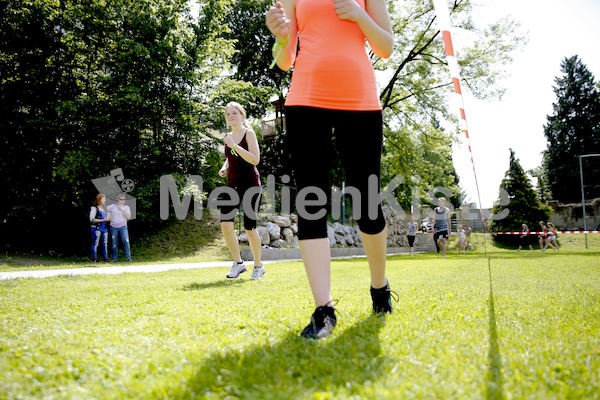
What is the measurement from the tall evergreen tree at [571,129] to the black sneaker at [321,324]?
49.2 m

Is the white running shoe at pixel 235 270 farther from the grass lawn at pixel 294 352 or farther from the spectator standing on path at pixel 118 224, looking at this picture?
the spectator standing on path at pixel 118 224

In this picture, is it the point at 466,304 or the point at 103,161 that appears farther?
the point at 103,161

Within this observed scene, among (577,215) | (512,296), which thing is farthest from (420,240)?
(512,296)

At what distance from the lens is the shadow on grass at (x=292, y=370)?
137cm

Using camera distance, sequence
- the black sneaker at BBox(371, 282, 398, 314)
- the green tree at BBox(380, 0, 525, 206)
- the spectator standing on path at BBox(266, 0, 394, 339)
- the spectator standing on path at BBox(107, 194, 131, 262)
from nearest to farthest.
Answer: the spectator standing on path at BBox(266, 0, 394, 339) < the black sneaker at BBox(371, 282, 398, 314) < the spectator standing on path at BBox(107, 194, 131, 262) < the green tree at BBox(380, 0, 525, 206)

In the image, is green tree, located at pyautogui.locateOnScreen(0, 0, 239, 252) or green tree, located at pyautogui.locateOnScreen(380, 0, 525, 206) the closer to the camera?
green tree, located at pyautogui.locateOnScreen(0, 0, 239, 252)

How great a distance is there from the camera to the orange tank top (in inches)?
95.9

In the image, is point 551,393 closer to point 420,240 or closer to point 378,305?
point 378,305

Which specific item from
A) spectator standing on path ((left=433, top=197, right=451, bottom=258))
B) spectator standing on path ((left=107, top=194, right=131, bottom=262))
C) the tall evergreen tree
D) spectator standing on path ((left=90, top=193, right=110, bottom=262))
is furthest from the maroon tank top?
the tall evergreen tree

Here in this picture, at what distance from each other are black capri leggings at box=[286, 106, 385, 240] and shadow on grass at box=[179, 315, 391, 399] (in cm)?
66

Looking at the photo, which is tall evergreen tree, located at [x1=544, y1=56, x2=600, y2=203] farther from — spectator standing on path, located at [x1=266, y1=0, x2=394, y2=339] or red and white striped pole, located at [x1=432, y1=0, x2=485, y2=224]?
spectator standing on path, located at [x1=266, y1=0, x2=394, y2=339]

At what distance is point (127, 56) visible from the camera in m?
13.7

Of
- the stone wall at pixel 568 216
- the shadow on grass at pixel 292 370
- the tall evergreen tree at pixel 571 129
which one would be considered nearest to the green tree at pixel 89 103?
the shadow on grass at pixel 292 370

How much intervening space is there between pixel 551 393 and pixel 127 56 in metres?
14.7
